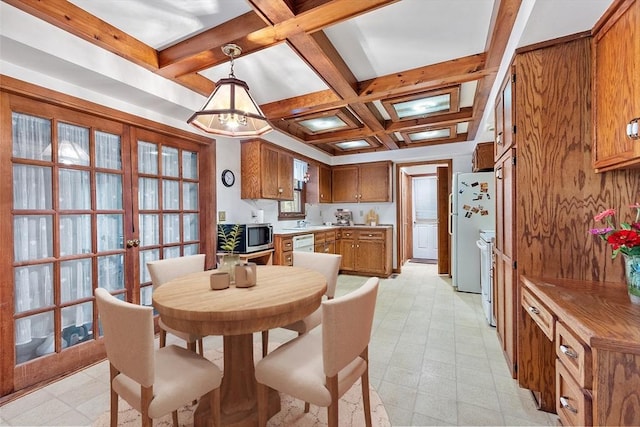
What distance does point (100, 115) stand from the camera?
89.9 inches

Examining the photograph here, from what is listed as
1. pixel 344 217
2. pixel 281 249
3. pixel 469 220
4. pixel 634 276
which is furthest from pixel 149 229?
pixel 469 220

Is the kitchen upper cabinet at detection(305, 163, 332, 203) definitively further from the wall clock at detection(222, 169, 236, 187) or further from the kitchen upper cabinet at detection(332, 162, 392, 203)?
the wall clock at detection(222, 169, 236, 187)

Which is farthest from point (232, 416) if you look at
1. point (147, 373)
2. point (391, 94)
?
point (391, 94)

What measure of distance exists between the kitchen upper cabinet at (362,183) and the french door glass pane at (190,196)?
3.03 meters

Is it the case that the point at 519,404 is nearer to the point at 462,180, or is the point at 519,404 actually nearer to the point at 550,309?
the point at 550,309

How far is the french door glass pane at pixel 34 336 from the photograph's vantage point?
191 cm

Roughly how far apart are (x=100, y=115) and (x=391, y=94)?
2603 millimetres

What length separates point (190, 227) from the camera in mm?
3168

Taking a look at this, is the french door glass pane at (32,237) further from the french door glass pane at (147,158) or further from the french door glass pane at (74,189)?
the french door glass pane at (147,158)

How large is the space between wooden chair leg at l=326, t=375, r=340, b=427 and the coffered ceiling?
194cm

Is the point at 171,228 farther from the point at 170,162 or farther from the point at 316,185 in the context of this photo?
the point at 316,185

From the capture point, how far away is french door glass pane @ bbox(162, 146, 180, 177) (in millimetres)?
2881

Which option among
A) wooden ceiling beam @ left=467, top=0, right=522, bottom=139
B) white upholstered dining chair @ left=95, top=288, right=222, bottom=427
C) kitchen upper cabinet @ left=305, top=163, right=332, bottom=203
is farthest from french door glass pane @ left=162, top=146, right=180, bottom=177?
wooden ceiling beam @ left=467, top=0, right=522, bottom=139

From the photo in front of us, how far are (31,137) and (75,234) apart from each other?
76 centimetres
